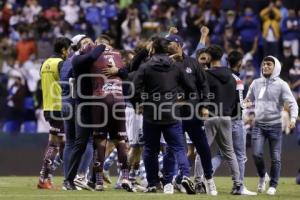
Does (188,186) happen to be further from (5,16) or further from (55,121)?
(5,16)

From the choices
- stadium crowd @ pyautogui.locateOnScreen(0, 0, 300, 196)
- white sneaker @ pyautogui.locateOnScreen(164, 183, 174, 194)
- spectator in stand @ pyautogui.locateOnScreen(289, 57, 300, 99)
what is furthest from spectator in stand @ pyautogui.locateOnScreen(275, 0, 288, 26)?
white sneaker @ pyautogui.locateOnScreen(164, 183, 174, 194)

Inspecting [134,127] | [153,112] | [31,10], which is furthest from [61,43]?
[31,10]

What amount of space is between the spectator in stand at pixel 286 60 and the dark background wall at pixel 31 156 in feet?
10.1

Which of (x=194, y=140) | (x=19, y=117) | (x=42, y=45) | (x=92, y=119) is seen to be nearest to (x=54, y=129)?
(x=92, y=119)

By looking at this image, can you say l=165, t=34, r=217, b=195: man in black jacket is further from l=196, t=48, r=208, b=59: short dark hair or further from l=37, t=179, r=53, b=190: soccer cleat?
l=37, t=179, r=53, b=190: soccer cleat

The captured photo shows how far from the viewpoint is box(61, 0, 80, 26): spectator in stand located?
3203cm

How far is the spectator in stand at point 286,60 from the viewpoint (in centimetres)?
2880

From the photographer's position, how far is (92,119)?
1777 centimetres

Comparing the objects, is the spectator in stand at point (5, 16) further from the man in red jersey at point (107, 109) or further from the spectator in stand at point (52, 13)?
the man in red jersey at point (107, 109)

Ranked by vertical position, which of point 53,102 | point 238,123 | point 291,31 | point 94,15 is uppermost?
point 94,15

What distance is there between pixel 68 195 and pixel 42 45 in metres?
14.5

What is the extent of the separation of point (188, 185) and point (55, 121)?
2.95 meters

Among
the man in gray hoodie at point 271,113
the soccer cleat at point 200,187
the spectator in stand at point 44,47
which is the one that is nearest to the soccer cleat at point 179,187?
the soccer cleat at point 200,187

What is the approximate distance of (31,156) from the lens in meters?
25.4
